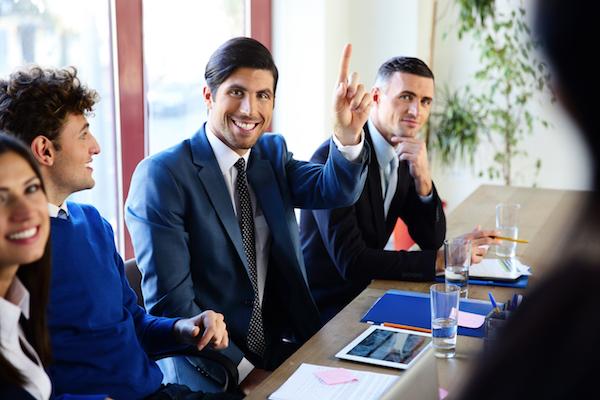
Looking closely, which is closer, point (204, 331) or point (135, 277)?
point (204, 331)

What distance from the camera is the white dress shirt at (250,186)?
2.20 m

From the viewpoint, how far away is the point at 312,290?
2.52 metres

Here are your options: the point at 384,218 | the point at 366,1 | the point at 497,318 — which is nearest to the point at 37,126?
the point at 497,318

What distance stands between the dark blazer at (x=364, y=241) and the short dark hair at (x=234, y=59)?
0.44 meters

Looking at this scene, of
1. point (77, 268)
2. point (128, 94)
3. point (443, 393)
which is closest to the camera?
point (443, 393)

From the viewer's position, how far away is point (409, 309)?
75.5 inches

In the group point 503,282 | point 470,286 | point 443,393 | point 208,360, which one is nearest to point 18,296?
point 208,360

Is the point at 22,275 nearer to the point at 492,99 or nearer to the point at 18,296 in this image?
the point at 18,296

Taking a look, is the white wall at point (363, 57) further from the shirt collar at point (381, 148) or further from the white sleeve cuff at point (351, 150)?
the white sleeve cuff at point (351, 150)

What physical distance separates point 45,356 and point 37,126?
53 centimetres

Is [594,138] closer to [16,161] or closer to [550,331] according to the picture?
[550,331]

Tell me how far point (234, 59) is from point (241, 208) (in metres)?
0.44

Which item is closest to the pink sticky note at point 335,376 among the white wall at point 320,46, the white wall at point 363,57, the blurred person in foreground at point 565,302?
the blurred person in foreground at point 565,302

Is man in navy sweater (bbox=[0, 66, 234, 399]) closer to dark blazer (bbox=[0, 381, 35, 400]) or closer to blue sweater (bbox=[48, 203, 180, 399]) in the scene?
blue sweater (bbox=[48, 203, 180, 399])
